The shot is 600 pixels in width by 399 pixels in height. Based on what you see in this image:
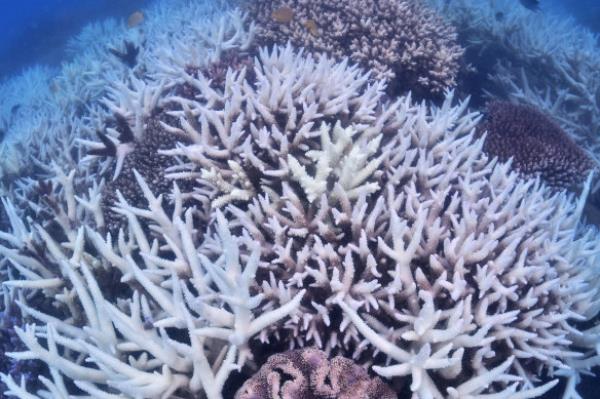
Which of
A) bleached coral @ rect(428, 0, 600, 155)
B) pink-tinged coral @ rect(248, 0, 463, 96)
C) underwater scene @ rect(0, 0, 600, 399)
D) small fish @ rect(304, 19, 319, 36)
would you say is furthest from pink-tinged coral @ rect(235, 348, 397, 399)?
bleached coral @ rect(428, 0, 600, 155)

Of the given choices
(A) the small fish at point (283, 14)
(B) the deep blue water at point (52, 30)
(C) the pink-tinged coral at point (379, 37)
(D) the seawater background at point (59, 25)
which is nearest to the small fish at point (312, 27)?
(C) the pink-tinged coral at point (379, 37)

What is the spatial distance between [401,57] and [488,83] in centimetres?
246

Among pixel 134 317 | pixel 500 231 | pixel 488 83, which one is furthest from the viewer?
pixel 488 83

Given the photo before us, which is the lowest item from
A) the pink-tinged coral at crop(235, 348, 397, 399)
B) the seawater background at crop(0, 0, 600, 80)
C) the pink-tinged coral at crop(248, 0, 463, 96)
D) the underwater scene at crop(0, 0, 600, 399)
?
the pink-tinged coral at crop(235, 348, 397, 399)

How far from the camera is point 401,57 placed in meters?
5.62

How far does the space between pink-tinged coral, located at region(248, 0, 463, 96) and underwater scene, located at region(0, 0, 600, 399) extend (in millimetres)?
29

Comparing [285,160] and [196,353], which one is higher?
[285,160]

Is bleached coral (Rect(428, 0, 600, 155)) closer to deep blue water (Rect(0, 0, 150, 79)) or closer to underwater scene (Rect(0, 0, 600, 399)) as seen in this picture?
underwater scene (Rect(0, 0, 600, 399))

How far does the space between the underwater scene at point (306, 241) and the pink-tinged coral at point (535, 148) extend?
2 cm

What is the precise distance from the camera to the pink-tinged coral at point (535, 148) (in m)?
4.82

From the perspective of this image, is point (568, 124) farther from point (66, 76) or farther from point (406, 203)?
point (66, 76)

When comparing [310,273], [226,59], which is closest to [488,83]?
[226,59]

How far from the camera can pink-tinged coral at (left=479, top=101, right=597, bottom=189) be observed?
482 centimetres

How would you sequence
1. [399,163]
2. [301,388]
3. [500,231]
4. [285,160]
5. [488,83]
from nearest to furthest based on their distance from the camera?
[301,388]
[500,231]
[285,160]
[399,163]
[488,83]
